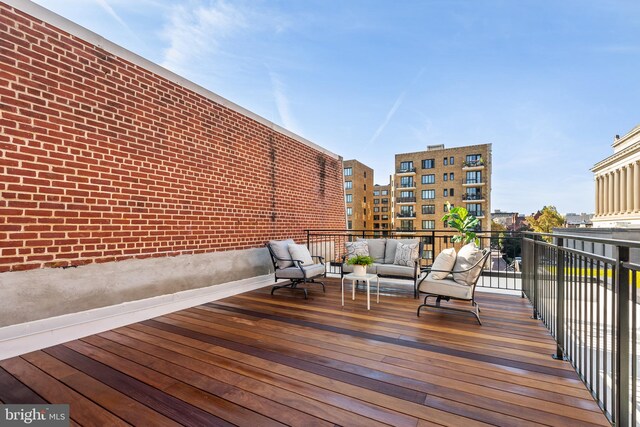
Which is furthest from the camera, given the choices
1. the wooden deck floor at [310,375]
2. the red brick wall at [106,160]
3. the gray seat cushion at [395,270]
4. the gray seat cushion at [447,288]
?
the gray seat cushion at [395,270]

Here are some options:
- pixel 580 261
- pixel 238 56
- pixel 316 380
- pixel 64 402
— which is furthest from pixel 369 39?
pixel 64 402

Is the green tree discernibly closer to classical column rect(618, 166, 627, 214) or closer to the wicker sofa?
classical column rect(618, 166, 627, 214)

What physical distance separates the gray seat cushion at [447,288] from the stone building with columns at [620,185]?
40.4 m

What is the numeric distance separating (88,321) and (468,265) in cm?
445

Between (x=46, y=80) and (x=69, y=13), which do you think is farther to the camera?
(x=69, y=13)

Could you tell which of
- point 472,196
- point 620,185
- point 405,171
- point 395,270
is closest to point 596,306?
point 395,270

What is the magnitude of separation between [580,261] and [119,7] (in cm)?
590

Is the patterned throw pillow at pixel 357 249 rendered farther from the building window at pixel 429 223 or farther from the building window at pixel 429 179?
the building window at pixel 429 179

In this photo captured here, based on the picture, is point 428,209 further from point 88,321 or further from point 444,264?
point 88,321

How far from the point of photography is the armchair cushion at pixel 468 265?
11.4 feet

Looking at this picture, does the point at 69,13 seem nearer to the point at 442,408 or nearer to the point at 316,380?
the point at 316,380

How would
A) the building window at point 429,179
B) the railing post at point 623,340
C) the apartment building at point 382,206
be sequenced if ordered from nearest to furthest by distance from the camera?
the railing post at point 623,340, the building window at point 429,179, the apartment building at point 382,206

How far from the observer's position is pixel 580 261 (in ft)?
6.47

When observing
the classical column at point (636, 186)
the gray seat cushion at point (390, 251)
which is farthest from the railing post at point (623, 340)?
the classical column at point (636, 186)
